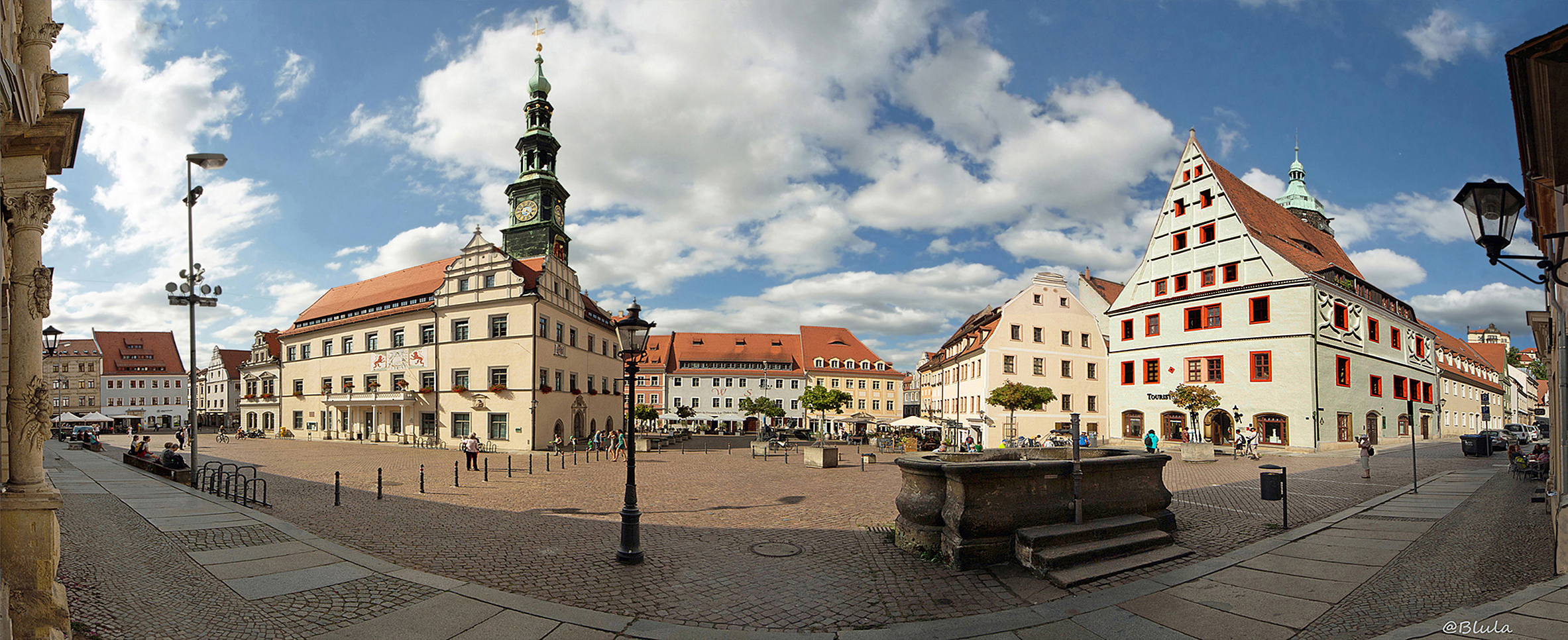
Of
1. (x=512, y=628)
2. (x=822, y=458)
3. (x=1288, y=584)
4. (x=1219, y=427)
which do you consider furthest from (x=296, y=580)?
(x=1219, y=427)

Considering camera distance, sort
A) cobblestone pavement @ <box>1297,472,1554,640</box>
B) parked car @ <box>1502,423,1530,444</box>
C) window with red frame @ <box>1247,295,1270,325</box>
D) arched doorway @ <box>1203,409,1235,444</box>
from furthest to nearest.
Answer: parked car @ <box>1502,423,1530,444</box>
arched doorway @ <box>1203,409,1235,444</box>
window with red frame @ <box>1247,295,1270,325</box>
cobblestone pavement @ <box>1297,472,1554,640</box>

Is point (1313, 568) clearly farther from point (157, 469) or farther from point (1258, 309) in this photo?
point (1258, 309)

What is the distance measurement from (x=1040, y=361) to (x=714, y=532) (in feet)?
137

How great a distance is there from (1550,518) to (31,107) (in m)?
22.6

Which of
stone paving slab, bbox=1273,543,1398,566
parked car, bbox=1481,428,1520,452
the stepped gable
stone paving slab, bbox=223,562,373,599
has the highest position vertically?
the stepped gable

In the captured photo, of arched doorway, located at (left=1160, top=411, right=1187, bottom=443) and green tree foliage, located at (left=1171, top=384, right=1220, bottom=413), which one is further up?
green tree foliage, located at (left=1171, top=384, right=1220, bottom=413)

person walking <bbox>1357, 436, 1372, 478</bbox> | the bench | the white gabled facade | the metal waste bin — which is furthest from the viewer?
the white gabled facade

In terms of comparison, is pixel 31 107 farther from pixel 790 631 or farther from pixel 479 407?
pixel 479 407

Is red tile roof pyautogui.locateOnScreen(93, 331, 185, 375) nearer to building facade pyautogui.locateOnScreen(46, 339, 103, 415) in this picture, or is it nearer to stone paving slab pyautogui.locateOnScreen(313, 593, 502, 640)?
building facade pyautogui.locateOnScreen(46, 339, 103, 415)

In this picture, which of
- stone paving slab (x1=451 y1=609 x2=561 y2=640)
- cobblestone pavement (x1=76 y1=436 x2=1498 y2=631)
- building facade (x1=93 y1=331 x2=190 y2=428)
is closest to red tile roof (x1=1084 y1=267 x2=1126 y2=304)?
cobblestone pavement (x1=76 y1=436 x2=1498 y2=631)

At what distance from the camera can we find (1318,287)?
35562 mm

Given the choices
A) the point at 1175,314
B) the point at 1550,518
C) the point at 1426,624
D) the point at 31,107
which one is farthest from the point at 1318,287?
the point at 31,107

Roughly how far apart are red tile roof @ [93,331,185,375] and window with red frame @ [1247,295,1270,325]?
412ft

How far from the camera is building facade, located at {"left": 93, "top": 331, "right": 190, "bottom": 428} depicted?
296 feet
